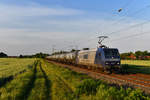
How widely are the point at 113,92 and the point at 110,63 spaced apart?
34.9 ft

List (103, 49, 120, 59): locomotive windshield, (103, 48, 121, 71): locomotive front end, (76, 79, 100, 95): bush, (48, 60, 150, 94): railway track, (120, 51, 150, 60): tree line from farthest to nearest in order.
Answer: (120, 51, 150, 60): tree line
(103, 49, 120, 59): locomotive windshield
(103, 48, 121, 71): locomotive front end
(48, 60, 150, 94): railway track
(76, 79, 100, 95): bush

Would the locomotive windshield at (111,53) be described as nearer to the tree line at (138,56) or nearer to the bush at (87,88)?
the bush at (87,88)

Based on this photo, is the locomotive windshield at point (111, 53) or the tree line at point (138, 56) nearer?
the locomotive windshield at point (111, 53)

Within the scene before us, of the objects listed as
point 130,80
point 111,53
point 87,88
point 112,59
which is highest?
point 111,53

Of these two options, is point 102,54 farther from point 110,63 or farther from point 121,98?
point 121,98

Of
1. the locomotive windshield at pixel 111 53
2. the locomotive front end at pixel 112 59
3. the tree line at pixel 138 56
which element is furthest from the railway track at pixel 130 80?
the tree line at pixel 138 56

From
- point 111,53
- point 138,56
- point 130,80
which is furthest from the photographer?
point 138,56

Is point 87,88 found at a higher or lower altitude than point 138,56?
lower

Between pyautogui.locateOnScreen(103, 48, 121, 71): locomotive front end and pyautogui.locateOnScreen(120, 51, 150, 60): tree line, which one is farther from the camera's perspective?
pyautogui.locateOnScreen(120, 51, 150, 60): tree line

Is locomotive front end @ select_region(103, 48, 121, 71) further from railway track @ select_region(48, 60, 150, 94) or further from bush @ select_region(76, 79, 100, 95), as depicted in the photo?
bush @ select_region(76, 79, 100, 95)

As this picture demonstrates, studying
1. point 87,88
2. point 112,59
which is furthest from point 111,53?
point 87,88

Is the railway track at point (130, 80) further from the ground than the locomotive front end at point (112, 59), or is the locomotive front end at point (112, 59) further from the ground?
the locomotive front end at point (112, 59)

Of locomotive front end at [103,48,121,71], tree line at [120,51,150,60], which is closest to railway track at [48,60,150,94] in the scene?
locomotive front end at [103,48,121,71]

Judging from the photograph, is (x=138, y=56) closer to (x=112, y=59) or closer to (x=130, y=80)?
(x=112, y=59)
